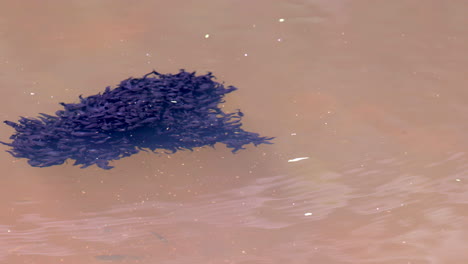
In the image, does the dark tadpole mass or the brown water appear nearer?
the dark tadpole mass

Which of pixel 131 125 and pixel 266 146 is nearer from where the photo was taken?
pixel 131 125

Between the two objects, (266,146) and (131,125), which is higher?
(131,125)

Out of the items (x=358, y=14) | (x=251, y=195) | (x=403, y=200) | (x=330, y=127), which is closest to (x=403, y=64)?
(x=358, y=14)

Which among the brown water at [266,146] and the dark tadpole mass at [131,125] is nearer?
the dark tadpole mass at [131,125]

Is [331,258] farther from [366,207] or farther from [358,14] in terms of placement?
[358,14]
